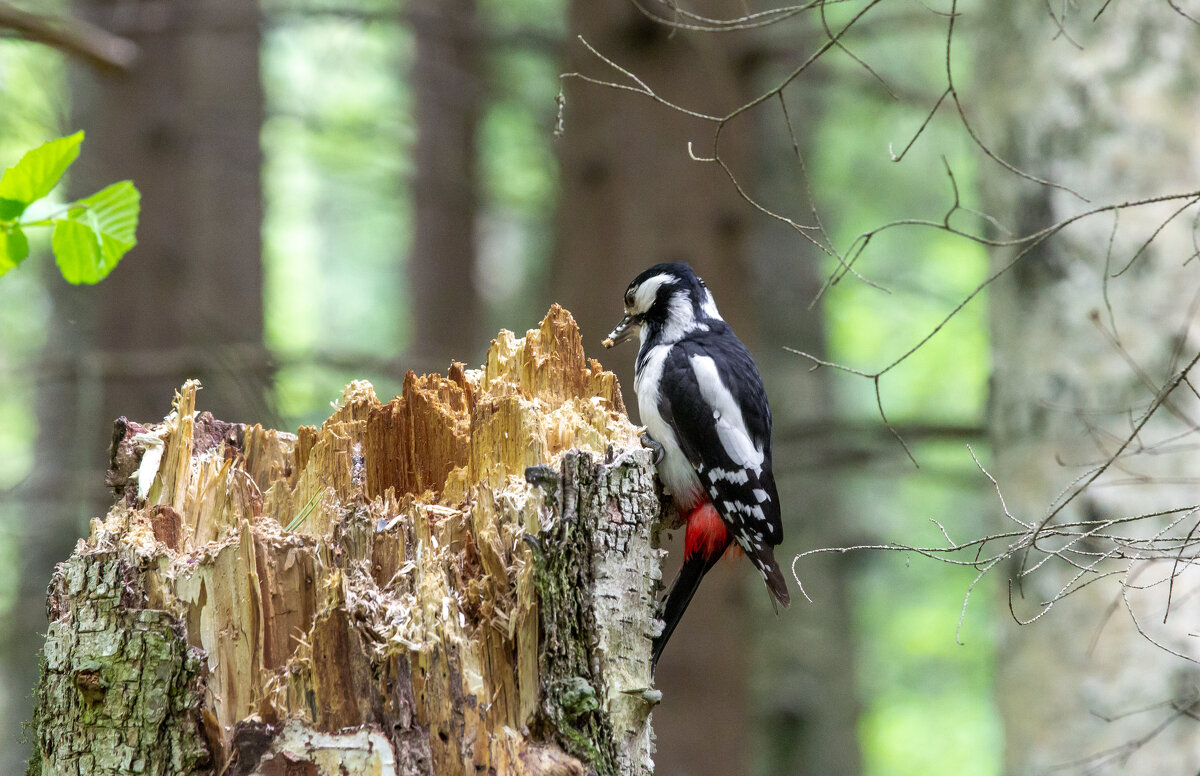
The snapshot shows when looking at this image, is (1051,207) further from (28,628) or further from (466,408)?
(28,628)

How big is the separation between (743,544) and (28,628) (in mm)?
3944

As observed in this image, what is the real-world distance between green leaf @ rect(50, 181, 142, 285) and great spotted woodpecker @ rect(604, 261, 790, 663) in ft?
6.05

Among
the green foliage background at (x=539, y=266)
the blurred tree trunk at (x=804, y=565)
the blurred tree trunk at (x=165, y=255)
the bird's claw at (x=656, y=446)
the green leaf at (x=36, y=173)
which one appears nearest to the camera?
the green leaf at (x=36, y=173)

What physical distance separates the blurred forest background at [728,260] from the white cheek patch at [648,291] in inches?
23.2

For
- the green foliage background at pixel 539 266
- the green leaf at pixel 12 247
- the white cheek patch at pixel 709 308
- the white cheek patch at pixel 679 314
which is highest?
the green foliage background at pixel 539 266

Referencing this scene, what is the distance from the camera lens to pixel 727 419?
348cm

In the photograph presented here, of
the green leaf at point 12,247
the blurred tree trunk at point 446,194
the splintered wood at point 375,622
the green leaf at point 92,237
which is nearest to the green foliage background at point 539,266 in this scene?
the blurred tree trunk at point 446,194

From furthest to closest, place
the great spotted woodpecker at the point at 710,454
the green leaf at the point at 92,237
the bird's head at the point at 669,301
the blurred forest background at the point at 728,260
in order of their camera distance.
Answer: the bird's head at the point at 669,301, the blurred forest background at the point at 728,260, the great spotted woodpecker at the point at 710,454, the green leaf at the point at 92,237

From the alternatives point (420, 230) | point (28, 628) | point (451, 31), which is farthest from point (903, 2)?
point (28, 628)

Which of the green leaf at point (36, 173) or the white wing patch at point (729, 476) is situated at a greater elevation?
the white wing patch at point (729, 476)

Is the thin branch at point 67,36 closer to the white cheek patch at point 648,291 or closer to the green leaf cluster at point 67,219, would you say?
the green leaf cluster at point 67,219

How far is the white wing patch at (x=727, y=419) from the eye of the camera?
3.45 m

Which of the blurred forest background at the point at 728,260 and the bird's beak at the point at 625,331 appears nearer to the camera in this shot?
the blurred forest background at the point at 728,260

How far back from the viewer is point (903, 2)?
21.2ft
